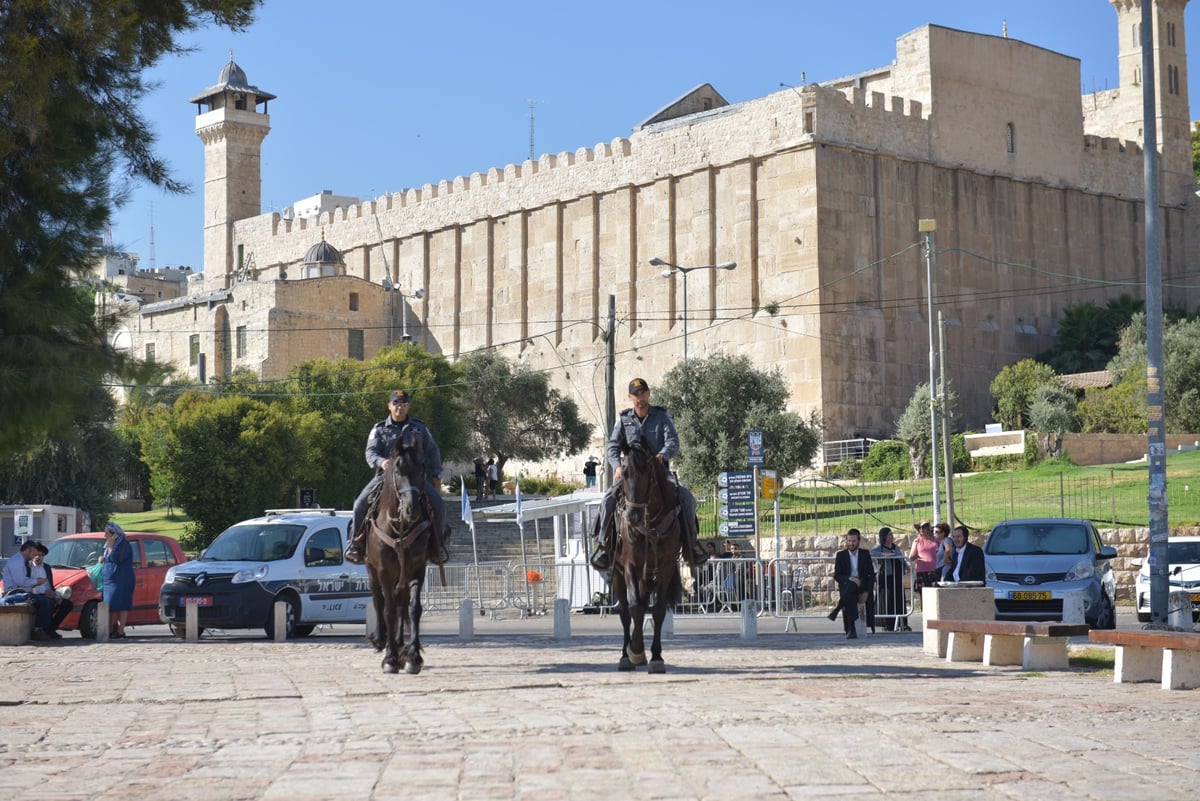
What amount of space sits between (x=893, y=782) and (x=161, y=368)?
13406 millimetres

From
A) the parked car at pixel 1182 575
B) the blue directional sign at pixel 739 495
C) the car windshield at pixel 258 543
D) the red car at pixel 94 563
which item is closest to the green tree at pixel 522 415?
the blue directional sign at pixel 739 495

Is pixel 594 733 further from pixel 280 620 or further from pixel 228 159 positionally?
pixel 228 159

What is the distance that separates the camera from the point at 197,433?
46.4 meters

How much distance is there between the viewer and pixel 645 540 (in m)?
11.6

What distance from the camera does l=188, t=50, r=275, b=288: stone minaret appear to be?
80375 millimetres

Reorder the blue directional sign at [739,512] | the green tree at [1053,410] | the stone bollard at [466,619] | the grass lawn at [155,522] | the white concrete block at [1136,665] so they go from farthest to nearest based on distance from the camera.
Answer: the grass lawn at [155,522] < the green tree at [1053,410] < the blue directional sign at [739,512] < the stone bollard at [466,619] < the white concrete block at [1136,665]

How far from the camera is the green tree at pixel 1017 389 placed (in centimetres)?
5459

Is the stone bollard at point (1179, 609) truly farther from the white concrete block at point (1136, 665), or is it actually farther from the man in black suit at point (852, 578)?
the white concrete block at point (1136, 665)

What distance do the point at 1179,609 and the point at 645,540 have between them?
616 cm

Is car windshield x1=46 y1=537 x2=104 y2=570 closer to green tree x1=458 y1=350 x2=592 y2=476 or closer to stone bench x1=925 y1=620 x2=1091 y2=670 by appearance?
stone bench x1=925 y1=620 x2=1091 y2=670

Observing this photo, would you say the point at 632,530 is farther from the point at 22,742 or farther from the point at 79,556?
the point at 79,556

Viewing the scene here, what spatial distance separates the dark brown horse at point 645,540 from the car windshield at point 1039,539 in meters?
9.53

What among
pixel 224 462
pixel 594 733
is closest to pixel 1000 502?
pixel 224 462

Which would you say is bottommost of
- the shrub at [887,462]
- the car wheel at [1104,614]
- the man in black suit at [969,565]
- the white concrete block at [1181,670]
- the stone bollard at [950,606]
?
the car wheel at [1104,614]
